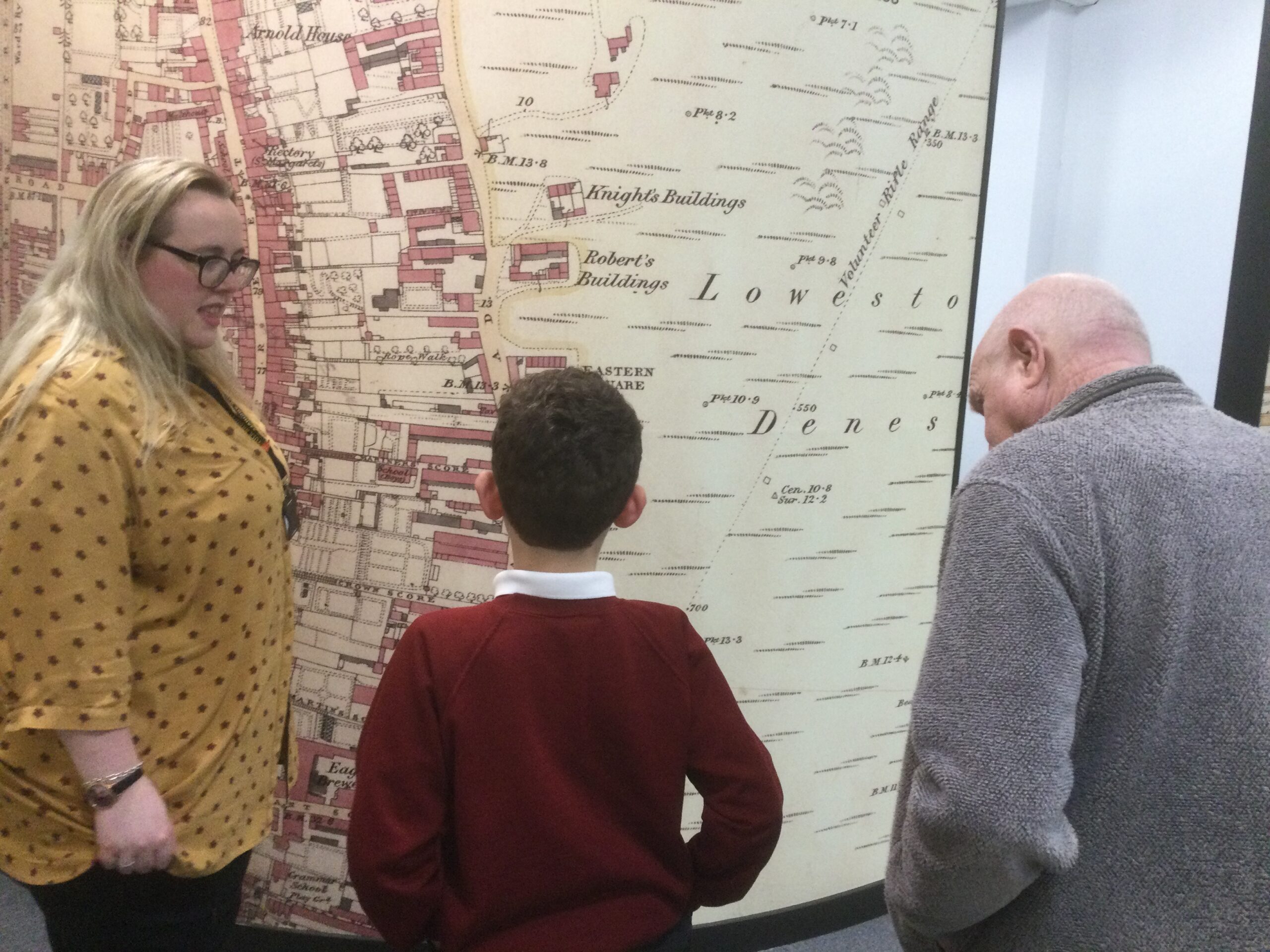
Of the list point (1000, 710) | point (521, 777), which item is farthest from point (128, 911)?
point (1000, 710)

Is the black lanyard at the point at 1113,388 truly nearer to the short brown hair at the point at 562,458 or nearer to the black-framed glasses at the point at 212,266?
the short brown hair at the point at 562,458

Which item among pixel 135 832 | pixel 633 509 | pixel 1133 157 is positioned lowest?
pixel 135 832

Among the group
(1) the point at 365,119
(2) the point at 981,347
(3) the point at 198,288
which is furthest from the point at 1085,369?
(1) the point at 365,119

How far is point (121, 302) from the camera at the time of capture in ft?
3.46

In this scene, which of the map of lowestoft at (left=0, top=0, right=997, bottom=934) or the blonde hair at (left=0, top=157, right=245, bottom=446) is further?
the map of lowestoft at (left=0, top=0, right=997, bottom=934)

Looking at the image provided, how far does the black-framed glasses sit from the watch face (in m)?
0.65

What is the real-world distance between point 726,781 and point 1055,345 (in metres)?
0.65

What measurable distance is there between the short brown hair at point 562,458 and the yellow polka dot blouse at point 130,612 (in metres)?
0.44

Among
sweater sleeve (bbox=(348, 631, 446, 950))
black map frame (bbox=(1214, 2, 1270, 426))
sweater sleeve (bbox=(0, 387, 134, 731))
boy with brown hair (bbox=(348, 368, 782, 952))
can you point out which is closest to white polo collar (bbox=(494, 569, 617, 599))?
boy with brown hair (bbox=(348, 368, 782, 952))

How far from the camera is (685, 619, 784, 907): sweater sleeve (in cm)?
97

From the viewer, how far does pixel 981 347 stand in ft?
3.61

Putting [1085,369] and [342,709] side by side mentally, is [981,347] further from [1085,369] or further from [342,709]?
[342,709]

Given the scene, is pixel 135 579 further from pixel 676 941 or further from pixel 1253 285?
pixel 1253 285

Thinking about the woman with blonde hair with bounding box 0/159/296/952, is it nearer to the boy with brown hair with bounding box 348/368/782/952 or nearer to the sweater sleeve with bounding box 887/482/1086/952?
the boy with brown hair with bounding box 348/368/782/952
